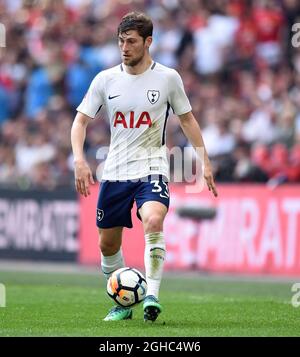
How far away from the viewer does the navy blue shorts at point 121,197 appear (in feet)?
32.6

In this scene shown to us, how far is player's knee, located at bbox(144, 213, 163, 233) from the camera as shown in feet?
31.5

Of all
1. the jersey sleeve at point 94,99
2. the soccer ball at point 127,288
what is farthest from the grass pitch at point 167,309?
the jersey sleeve at point 94,99

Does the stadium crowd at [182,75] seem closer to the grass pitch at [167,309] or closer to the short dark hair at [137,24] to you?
the grass pitch at [167,309]

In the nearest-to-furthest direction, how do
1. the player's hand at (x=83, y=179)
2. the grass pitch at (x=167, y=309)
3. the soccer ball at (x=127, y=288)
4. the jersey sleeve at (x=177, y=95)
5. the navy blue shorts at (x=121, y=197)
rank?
the grass pitch at (x=167, y=309) < the player's hand at (x=83, y=179) < the soccer ball at (x=127, y=288) < the navy blue shorts at (x=121, y=197) < the jersey sleeve at (x=177, y=95)

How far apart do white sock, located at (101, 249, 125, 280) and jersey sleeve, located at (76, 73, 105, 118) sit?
1285mm

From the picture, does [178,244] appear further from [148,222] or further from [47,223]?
[148,222]

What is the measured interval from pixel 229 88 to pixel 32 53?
5.08 m

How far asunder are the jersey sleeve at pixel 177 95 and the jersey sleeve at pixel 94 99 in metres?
0.61

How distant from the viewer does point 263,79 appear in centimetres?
1944

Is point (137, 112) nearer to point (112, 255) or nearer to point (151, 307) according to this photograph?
point (112, 255)

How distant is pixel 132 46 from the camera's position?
32.3 ft

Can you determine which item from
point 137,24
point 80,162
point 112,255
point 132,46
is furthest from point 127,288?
point 137,24
